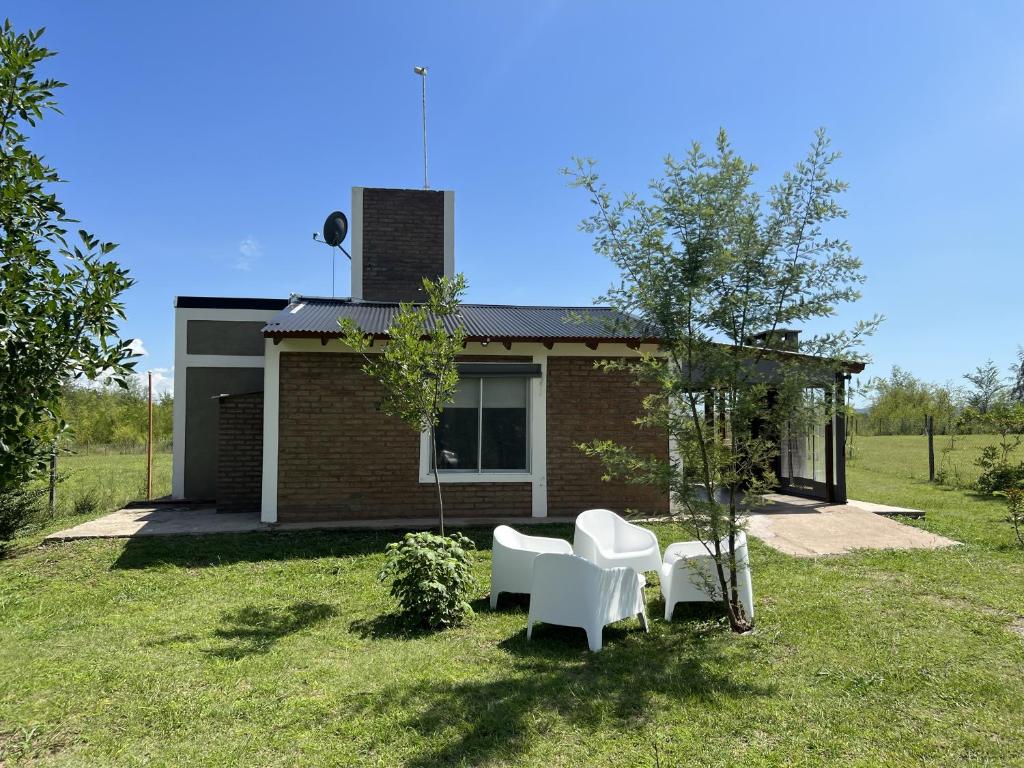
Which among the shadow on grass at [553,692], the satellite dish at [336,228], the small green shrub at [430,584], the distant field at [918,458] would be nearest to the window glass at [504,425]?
the small green shrub at [430,584]

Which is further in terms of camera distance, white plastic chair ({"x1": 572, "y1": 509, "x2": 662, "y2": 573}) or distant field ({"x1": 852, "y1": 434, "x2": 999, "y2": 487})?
distant field ({"x1": 852, "y1": 434, "x2": 999, "y2": 487})

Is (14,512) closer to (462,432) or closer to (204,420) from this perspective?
(204,420)

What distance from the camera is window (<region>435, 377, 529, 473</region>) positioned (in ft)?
31.4

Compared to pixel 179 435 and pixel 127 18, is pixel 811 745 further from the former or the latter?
pixel 179 435

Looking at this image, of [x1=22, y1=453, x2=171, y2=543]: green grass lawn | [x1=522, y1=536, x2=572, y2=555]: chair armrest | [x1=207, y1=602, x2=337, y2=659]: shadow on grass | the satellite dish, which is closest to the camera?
[x1=207, y1=602, x2=337, y2=659]: shadow on grass

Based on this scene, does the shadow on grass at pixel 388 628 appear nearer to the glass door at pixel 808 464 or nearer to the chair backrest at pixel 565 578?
the chair backrest at pixel 565 578

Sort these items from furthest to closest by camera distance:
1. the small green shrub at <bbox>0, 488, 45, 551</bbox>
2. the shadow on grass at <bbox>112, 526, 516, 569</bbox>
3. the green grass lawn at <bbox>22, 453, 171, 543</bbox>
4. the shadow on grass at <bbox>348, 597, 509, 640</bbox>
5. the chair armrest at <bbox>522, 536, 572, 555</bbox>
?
the green grass lawn at <bbox>22, 453, 171, 543</bbox> < the small green shrub at <bbox>0, 488, 45, 551</bbox> < the shadow on grass at <bbox>112, 526, 516, 569</bbox> < the chair armrest at <bbox>522, 536, 572, 555</bbox> < the shadow on grass at <bbox>348, 597, 509, 640</bbox>

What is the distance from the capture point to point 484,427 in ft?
31.6

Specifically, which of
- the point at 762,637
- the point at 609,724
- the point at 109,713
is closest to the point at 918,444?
the point at 762,637

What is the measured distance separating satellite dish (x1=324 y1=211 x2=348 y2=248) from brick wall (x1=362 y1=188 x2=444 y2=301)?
3.47ft

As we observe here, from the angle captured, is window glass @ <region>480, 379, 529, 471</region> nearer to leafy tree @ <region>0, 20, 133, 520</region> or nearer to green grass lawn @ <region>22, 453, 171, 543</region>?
green grass lawn @ <region>22, 453, 171, 543</region>

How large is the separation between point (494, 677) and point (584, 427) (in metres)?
5.81

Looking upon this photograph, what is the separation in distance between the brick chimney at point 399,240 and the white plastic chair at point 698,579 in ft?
29.7

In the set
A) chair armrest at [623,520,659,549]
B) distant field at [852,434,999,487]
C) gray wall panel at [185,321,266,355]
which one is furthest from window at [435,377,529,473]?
distant field at [852,434,999,487]
